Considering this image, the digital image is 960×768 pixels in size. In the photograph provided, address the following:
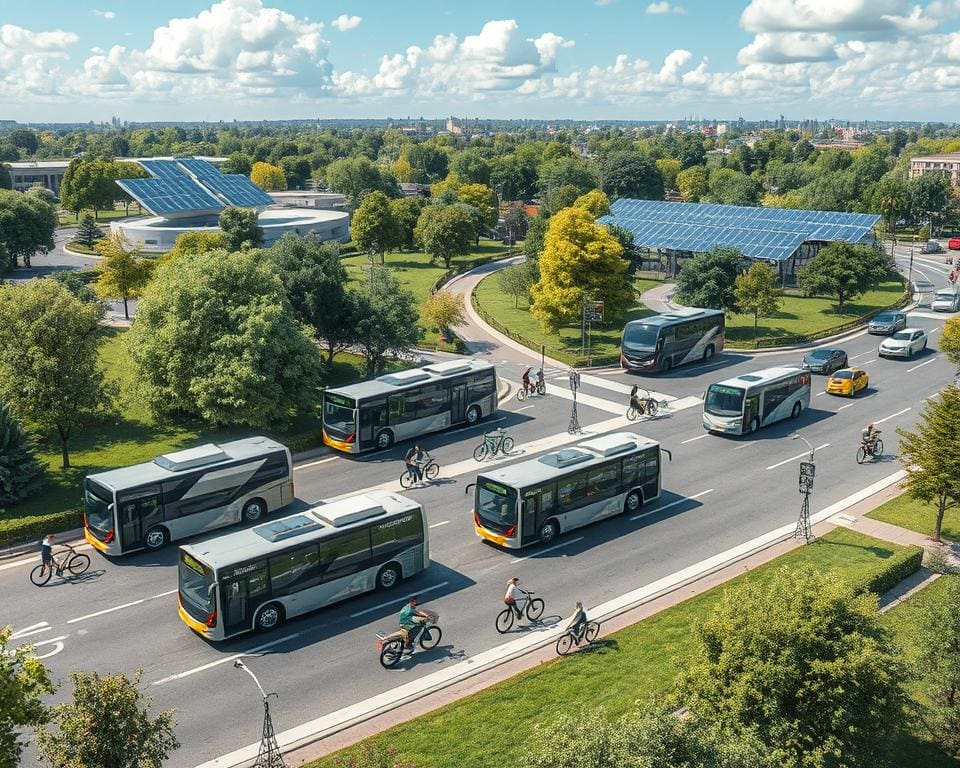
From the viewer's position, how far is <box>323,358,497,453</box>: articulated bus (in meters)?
38.0

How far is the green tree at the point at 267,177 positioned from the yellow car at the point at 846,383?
13651 centimetres

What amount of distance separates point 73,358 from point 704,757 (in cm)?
2965

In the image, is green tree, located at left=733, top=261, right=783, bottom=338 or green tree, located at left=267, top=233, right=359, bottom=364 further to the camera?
green tree, located at left=733, top=261, right=783, bottom=338

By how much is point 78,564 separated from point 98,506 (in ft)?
6.44

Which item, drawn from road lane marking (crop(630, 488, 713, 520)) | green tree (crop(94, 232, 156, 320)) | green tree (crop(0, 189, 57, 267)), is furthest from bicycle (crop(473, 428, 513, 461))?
green tree (crop(0, 189, 57, 267))

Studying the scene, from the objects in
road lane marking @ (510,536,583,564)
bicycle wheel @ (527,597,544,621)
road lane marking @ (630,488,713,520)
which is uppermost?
bicycle wheel @ (527,597,544,621)

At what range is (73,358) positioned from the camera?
34.3 meters

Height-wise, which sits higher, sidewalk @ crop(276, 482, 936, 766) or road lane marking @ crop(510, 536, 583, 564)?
sidewalk @ crop(276, 482, 936, 766)

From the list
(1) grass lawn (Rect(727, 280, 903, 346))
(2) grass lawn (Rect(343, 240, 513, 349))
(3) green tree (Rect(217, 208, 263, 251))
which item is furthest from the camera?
(2) grass lawn (Rect(343, 240, 513, 349))

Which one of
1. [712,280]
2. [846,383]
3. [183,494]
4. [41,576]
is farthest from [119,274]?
[846,383]

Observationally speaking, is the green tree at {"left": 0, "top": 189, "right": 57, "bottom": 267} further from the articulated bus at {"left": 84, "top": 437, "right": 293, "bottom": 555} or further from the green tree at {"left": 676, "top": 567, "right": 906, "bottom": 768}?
the green tree at {"left": 676, "top": 567, "right": 906, "bottom": 768}

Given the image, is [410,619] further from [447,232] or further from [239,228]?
[447,232]

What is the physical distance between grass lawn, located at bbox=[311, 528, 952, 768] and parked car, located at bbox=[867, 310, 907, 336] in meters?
42.4

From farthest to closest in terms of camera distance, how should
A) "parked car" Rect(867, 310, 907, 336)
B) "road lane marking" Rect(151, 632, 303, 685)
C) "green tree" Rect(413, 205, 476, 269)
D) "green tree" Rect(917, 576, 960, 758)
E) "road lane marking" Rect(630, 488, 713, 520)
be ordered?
"green tree" Rect(413, 205, 476, 269) < "parked car" Rect(867, 310, 907, 336) < "road lane marking" Rect(630, 488, 713, 520) < "road lane marking" Rect(151, 632, 303, 685) < "green tree" Rect(917, 576, 960, 758)
